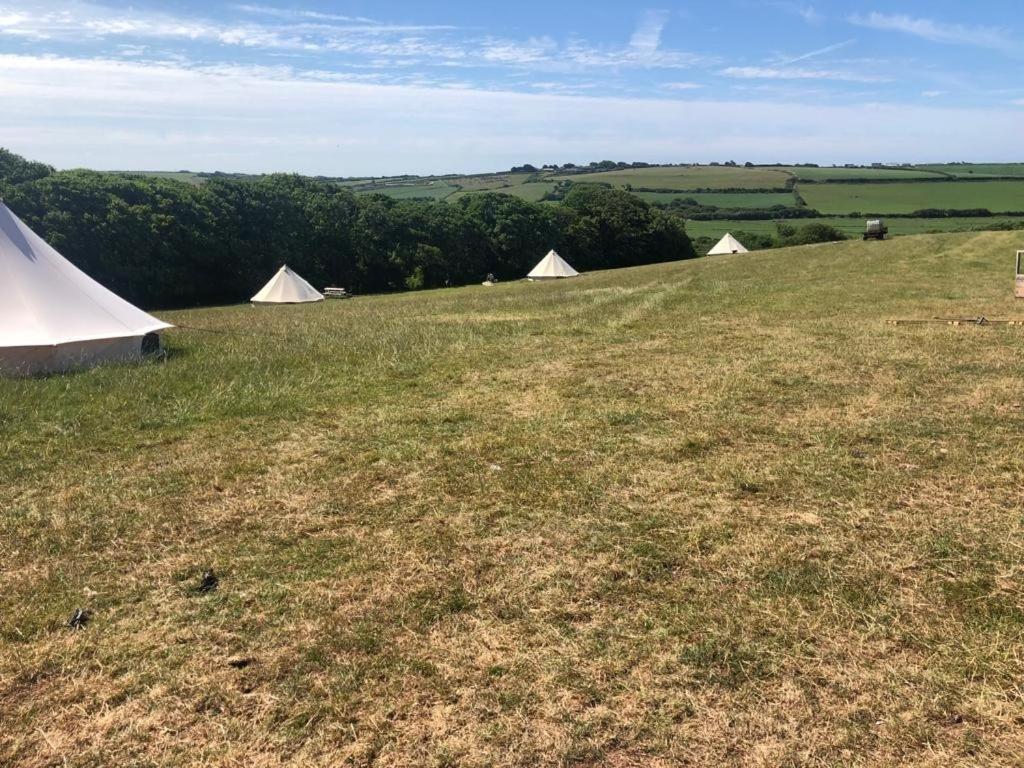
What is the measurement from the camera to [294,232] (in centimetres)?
4394

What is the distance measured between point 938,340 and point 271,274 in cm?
3848

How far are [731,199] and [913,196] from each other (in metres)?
20.4

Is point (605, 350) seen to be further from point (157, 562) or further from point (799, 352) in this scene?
point (157, 562)

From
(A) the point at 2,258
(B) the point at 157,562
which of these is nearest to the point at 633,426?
(B) the point at 157,562

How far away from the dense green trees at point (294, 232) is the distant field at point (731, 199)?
77.4 ft

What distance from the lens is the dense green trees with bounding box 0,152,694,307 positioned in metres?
33.2

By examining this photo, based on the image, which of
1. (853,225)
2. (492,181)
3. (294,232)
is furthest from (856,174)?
(294,232)

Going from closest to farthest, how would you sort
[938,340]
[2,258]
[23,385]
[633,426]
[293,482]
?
[293,482]
[633,426]
[23,385]
[2,258]
[938,340]

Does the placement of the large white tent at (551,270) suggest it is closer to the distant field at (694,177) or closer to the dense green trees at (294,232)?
the dense green trees at (294,232)

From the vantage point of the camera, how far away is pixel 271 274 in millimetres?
41812

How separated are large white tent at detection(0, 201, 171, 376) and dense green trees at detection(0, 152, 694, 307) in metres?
26.7

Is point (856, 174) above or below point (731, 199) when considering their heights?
above

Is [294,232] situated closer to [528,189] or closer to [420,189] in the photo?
[528,189]

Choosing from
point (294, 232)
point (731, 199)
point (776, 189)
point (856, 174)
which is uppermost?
point (856, 174)
